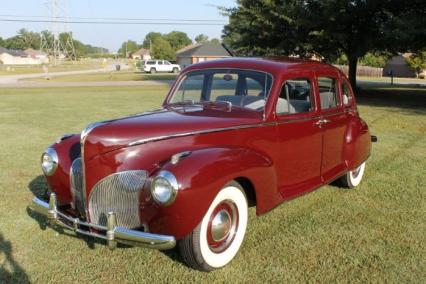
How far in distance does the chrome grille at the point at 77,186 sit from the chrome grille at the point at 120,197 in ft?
0.75

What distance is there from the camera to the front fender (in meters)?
3.17

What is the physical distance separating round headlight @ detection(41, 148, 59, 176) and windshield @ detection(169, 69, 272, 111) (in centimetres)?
139

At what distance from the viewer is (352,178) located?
5.79m

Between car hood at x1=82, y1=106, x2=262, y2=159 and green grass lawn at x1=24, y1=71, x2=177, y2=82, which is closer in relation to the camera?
car hood at x1=82, y1=106, x2=262, y2=159

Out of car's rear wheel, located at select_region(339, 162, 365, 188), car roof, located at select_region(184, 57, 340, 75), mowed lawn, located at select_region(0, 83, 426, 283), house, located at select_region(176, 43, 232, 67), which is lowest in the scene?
mowed lawn, located at select_region(0, 83, 426, 283)

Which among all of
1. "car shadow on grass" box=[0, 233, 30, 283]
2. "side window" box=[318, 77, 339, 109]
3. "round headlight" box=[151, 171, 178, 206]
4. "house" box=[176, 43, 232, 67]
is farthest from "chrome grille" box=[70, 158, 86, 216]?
"house" box=[176, 43, 232, 67]

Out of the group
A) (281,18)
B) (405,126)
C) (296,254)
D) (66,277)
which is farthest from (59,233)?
(281,18)

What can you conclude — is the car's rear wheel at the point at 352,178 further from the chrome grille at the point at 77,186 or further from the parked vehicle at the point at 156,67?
the parked vehicle at the point at 156,67

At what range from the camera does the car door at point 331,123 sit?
496cm

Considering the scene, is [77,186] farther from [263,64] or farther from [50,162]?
[263,64]

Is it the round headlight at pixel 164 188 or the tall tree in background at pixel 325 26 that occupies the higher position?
the tall tree in background at pixel 325 26

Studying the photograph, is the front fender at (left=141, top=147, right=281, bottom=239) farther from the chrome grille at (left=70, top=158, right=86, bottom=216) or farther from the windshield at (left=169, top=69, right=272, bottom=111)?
the windshield at (left=169, top=69, right=272, bottom=111)

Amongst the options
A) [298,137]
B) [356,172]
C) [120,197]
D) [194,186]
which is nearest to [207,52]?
[356,172]

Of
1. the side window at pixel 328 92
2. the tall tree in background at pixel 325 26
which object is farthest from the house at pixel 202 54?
the side window at pixel 328 92
